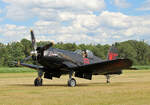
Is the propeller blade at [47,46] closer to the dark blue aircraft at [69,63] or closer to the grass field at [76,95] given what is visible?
the dark blue aircraft at [69,63]

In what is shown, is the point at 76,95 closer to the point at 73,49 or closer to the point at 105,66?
the point at 105,66

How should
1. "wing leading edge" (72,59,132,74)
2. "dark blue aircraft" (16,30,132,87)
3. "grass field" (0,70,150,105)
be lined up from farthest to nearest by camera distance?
"wing leading edge" (72,59,132,74) → "dark blue aircraft" (16,30,132,87) → "grass field" (0,70,150,105)

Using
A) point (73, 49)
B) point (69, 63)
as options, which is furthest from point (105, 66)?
→ point (73, 49)

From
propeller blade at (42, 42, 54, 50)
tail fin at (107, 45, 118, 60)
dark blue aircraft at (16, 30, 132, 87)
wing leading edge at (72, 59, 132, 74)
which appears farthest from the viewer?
tail fin at (107, 45, 118, 60)

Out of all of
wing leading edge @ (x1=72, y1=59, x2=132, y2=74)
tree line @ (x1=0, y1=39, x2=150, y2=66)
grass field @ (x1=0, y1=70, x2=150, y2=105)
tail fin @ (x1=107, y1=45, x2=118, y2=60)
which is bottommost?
grass field @ (x1=0, y1=70, x2=150, y2=105)

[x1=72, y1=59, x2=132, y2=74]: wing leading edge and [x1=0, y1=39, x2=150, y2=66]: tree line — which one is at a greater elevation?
[x1=0, y1=39, x2=150, y2=66]: tree line

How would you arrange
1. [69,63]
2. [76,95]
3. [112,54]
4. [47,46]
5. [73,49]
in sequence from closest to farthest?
[76,95] < [47,46] < [69,63] < [112,54] < [73,49]

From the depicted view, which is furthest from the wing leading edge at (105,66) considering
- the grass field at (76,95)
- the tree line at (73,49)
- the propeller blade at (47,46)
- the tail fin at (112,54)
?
the tree line at (73,49)

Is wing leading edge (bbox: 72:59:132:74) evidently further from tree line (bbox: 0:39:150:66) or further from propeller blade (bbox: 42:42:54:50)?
tree line (bbox: 0:39:150:66)

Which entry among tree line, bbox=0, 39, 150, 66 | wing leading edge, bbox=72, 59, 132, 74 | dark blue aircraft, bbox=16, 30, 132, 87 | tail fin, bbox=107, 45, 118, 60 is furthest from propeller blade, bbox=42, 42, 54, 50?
tree line, bbox=0, 39, 150, 66

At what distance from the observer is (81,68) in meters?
19.9

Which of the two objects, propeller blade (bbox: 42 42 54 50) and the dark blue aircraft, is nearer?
propeller blade (bbox: 42 42 54 50)

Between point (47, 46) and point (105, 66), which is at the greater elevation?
point (47, 46)

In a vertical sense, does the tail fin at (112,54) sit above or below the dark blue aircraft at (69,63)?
above
